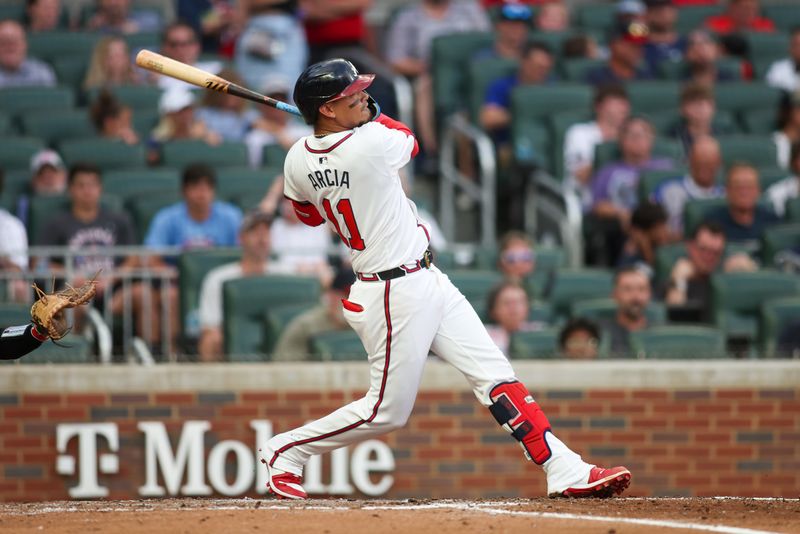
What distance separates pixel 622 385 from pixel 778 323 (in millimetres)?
1200

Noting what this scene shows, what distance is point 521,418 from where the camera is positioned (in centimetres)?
600

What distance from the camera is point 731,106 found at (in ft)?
40.3

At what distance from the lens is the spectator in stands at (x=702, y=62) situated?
12383mm

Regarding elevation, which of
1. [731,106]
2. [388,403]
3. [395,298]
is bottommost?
[388,403]

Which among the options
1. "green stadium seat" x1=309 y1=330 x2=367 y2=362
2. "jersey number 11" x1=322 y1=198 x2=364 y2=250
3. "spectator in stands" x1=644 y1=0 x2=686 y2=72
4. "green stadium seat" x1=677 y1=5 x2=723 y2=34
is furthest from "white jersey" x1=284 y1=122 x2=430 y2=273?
"green stadium seat" x1=677 y1=5 x2=723 y2=34

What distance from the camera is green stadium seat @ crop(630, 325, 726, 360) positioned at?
28.6ft

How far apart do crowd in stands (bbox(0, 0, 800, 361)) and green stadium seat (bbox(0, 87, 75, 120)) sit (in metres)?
0.02

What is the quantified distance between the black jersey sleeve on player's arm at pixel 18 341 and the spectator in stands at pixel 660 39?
7.98m

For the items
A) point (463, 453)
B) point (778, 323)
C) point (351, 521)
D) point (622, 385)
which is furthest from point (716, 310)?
point (351, 521)

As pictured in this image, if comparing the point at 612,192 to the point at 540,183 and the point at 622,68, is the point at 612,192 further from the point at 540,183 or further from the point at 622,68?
the point at 622,68

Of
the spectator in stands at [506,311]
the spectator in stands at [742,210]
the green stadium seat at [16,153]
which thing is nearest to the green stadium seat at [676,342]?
the spectator in stands at [506,311]

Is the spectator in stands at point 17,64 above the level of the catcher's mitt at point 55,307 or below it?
above

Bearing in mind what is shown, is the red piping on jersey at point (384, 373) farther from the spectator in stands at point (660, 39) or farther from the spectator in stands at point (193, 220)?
the spectator in stands at point (660, 39)

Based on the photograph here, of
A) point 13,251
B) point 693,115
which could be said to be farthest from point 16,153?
point 693,115
